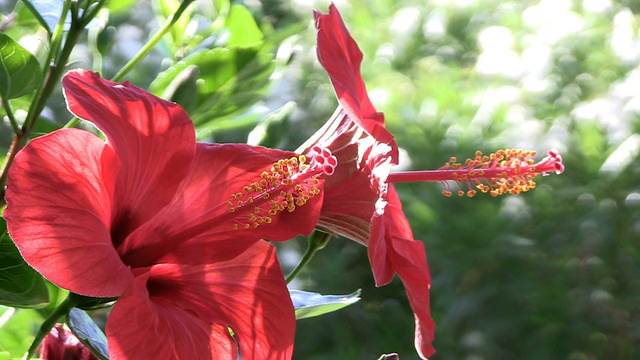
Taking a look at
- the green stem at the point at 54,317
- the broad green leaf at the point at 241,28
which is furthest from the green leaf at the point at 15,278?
the broad green leaf at the point at 241,28

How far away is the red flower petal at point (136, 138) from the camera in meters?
0.49

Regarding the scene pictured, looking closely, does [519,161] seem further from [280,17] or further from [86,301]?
[280,17]

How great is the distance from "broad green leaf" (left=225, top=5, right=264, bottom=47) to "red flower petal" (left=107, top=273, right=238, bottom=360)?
35 cm

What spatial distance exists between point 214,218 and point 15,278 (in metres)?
0.12

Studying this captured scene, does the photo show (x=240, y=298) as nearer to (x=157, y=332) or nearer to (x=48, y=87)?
(x=157, y=332)

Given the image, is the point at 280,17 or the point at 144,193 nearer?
the point at 144,193

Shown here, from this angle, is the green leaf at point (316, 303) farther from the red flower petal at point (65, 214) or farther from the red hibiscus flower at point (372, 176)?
the red flower petal at point (65, 214)

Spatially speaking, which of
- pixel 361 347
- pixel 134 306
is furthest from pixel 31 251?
pixel 361 347

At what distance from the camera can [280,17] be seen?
11.4 feet

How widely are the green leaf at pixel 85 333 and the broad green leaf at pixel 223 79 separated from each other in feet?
0.70

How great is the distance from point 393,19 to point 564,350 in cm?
165

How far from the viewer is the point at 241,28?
0.82 metres

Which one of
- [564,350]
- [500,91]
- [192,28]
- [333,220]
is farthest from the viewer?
[500,91]

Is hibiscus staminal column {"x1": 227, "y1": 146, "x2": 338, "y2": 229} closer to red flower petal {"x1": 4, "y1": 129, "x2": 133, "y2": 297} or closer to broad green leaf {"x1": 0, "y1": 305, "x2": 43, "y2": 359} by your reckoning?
red flower petal {"x1": 4, "y1": 129, "x2": 133, "y2": 297}
